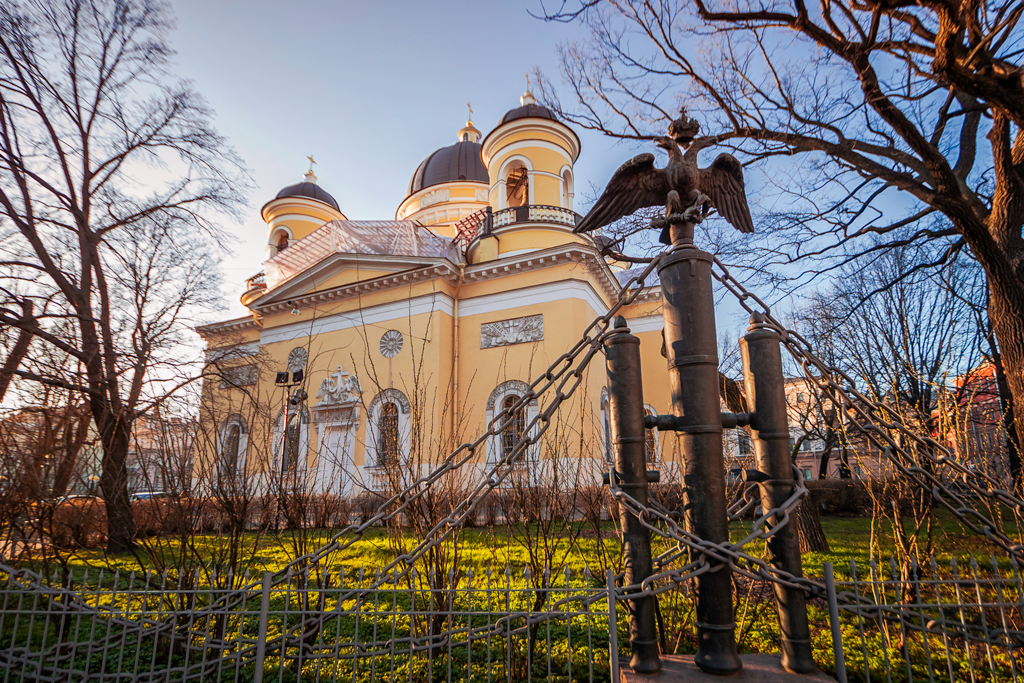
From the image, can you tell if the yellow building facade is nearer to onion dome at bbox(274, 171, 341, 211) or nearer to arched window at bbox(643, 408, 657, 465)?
arched window at bbox(643, 408, 657, 465)

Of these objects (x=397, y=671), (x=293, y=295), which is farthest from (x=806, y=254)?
(x=293, y=295)

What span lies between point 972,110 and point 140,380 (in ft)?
42.4

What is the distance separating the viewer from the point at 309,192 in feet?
89.1

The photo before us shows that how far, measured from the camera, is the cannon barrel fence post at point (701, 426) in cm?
209

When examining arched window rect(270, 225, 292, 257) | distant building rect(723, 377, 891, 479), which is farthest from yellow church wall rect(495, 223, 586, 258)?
arched window rect(270, 225, 292, 257)

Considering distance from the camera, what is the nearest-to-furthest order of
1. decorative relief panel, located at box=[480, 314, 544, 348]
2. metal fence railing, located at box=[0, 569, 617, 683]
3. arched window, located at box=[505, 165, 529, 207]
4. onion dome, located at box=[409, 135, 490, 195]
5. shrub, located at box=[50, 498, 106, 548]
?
metal fence railing, located at box=[0, 569, 617, 683] → shrub, located at box=[50, 498, 106, 548] → decorative relief panel, located at box=[480, 314, 544, 348] → arched window, located at box=[505, 165, 529, 207] → onion dome, located at box=[409, 135, 490, 195]

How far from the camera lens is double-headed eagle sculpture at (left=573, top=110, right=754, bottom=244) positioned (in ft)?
9.03

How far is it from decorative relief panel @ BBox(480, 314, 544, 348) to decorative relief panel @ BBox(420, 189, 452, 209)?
11049 mm

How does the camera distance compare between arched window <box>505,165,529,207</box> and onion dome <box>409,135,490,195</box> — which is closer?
arched window <box>505,165,529,207</box>

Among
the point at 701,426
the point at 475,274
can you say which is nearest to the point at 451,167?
the point at 475,274

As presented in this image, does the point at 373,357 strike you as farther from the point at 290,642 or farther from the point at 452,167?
the point at 290,642

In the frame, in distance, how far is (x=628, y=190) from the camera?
9.60 ft

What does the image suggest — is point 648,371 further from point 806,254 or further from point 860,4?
point 860,4

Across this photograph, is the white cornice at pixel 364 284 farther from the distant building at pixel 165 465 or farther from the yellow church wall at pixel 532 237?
the distant building at pixel 165 465
